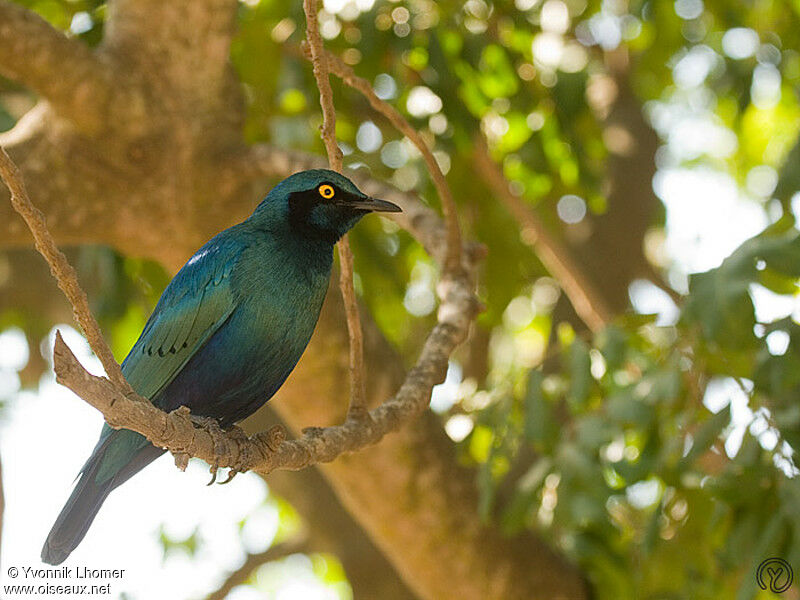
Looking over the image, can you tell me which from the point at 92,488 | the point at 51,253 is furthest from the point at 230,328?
the point at 51,253

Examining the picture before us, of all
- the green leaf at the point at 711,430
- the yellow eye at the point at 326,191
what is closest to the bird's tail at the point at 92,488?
the yellow eye at the point at 326,191

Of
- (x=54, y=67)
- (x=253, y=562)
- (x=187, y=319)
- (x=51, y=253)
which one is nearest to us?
(x=51, y=253)

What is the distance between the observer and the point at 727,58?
567 cm

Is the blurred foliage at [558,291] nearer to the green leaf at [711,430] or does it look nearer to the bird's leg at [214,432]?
the green leaf at [711,430]

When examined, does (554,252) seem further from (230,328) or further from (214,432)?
(214,432)

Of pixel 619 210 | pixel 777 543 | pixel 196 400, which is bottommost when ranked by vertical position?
pixel 619 210

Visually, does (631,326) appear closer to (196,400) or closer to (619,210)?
(196,400)

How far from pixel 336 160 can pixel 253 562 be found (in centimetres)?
372

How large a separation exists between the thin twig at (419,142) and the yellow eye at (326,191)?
32 cm

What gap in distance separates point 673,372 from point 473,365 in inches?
113

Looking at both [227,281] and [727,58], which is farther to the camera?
[727,58]

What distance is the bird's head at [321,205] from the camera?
320 centimetres

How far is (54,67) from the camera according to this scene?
13.4 ft

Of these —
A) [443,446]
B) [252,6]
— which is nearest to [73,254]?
[252,6]
